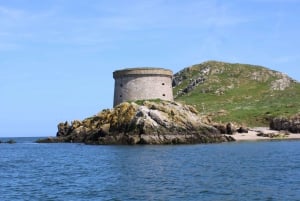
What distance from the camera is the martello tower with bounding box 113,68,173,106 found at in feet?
267

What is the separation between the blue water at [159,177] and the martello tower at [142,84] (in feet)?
105

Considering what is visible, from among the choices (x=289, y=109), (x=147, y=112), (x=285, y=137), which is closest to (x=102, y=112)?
(x=147, y=112)

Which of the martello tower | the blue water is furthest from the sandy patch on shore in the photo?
the blue water

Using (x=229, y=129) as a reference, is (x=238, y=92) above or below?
above

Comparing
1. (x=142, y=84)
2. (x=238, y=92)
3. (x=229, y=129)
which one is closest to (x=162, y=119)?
(x=229, y=129)

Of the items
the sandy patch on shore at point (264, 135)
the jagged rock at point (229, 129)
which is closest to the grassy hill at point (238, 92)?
the sandy patch on shore at point (264, 135)

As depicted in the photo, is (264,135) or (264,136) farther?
(264,135)

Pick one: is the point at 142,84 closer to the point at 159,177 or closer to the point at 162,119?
the point at 162,119

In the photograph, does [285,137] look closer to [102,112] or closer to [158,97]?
[158,97]

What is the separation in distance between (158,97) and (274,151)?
3273 centimetres

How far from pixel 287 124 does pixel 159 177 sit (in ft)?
170

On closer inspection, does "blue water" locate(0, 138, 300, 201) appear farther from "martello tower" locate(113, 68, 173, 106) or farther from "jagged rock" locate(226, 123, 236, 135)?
"martello tower" locate(113, 68, 173, 106)

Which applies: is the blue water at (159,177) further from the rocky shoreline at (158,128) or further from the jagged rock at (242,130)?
the jagged rock at (242,130)

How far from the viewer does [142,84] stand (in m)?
81.3
